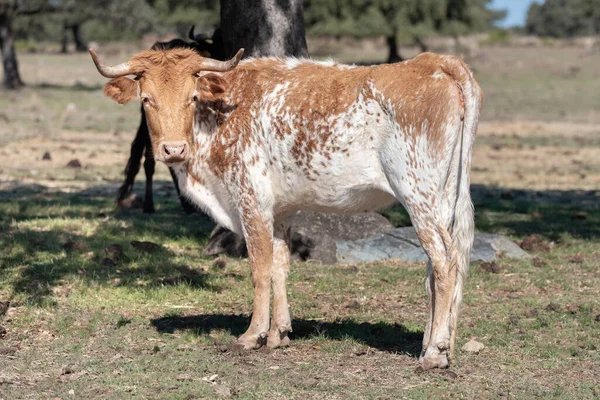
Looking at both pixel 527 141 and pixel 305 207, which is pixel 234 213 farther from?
pixel 527 141

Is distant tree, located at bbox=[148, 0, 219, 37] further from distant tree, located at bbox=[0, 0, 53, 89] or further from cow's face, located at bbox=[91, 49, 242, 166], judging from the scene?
cow's face, located at bbox=[91, 49, 242, 166]

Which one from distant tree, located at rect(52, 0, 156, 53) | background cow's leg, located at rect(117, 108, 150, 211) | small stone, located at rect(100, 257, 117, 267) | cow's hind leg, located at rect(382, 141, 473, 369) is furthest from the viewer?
distant tree, located at rect(52, 0, 156, 53)

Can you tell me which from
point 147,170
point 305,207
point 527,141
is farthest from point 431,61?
point 527,141

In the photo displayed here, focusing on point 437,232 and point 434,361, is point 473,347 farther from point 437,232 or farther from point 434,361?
point 437,232

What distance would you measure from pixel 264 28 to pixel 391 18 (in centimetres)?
3321

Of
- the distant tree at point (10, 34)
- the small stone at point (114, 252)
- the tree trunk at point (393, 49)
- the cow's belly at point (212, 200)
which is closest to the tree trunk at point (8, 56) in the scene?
the distant tree at point (10, 34)

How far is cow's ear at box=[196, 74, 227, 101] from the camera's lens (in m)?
7.29

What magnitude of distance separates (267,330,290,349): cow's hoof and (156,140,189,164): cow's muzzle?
1.54 m

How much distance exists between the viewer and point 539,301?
875 cm

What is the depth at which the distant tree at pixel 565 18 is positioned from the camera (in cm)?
10094

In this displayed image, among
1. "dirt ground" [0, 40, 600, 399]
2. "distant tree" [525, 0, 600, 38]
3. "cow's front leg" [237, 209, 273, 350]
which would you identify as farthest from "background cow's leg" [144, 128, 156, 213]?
"distant tree" [525, 0, 600, 38]

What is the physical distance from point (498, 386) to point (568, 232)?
5.95 m

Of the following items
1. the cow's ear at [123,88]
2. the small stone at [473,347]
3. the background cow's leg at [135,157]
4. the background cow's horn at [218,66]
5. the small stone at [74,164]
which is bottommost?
the small stone at [74,164]

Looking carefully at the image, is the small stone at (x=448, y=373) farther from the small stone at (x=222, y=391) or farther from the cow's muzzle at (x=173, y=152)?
the cow's muzzle at (x=173, y=152)
